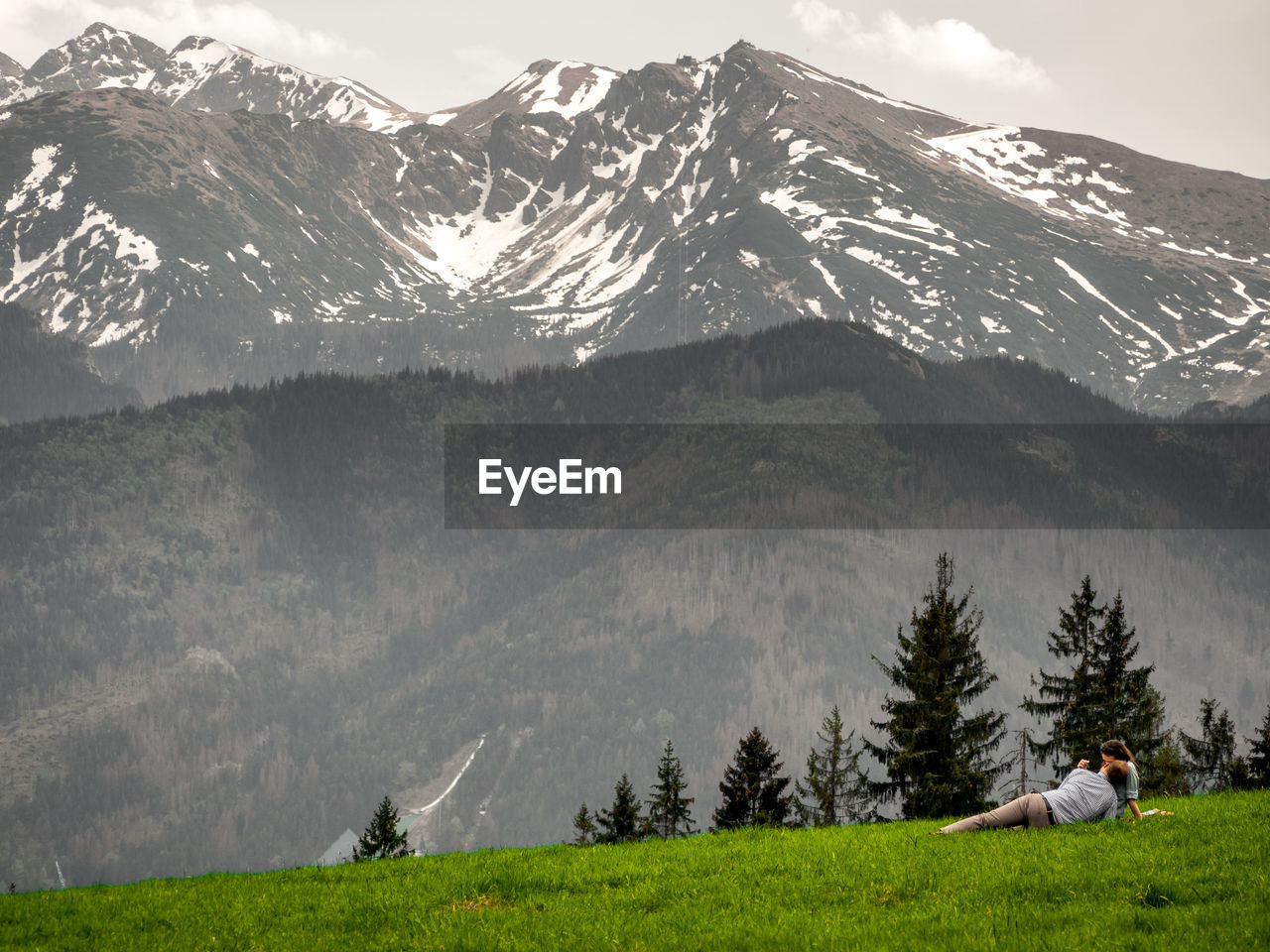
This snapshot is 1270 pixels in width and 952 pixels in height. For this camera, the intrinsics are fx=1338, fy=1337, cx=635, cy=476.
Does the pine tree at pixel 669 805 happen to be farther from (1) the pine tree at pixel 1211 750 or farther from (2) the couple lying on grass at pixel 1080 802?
(2) the couple lying on grass at pixel 1080 802

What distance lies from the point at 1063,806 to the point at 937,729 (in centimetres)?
2248

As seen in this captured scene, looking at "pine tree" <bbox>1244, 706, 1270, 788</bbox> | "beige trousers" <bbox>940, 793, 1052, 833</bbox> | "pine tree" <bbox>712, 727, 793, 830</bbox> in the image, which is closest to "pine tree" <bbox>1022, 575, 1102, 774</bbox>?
"pine tree" <bbox>1244, 706, 1270, 788</bbox>

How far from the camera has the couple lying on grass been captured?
2388 centimetres

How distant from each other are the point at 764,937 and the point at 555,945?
2709 millimetres

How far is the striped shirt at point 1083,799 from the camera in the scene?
2398 cm

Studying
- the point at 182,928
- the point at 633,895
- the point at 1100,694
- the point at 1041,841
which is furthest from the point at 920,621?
the point at 182,928

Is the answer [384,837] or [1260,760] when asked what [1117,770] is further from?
[384,837]

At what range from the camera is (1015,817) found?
78.5ft

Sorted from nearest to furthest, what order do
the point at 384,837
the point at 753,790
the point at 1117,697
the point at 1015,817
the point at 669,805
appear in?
the point at 1015,817 → the point at 1117,697 → the point at 753,790 → the point at 669,805 → the point at 384,837

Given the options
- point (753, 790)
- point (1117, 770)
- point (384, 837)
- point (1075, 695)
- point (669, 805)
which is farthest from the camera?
point (384, 837)

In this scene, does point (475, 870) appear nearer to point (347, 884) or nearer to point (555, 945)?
point (347, 884)

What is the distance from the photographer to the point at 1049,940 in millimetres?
16359

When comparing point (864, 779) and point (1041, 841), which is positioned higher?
point (1041, 841)

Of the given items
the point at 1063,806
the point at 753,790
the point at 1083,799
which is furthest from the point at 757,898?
the point at 753,790
